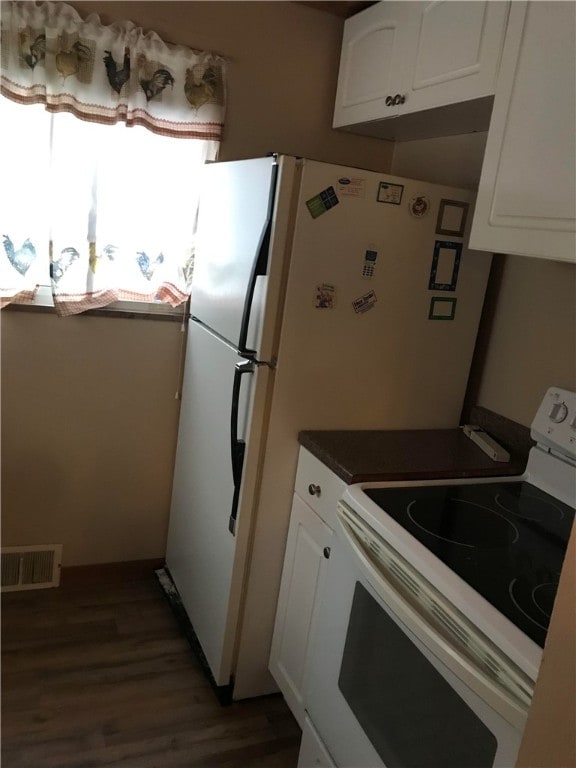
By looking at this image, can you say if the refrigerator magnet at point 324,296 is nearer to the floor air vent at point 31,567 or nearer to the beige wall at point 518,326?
the beige wall at point 518,326

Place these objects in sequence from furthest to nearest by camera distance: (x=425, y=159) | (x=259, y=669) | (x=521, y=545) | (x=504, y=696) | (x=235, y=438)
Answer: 1. (x=425, y=159)
2. (x=259, y=669)
3. (x=235, y=438)
4. (x=521, y=545)
5. (x=504, y=696)

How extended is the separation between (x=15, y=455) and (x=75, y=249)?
2.71ft

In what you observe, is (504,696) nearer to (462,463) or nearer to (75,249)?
(462,463)

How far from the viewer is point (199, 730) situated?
6.42ft

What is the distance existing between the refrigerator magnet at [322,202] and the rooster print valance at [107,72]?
0.80 meters

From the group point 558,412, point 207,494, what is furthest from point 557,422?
point 207,494

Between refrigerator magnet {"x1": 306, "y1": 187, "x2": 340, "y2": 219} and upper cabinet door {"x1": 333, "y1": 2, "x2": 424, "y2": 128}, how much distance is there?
1.58 ft

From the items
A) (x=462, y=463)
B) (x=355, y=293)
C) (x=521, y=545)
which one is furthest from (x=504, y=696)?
(x=355, y=293)

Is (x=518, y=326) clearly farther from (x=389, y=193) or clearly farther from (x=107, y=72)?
(x=107, y=72)

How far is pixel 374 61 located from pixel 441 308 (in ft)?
2.97

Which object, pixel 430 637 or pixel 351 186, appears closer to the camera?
pixel 430 637

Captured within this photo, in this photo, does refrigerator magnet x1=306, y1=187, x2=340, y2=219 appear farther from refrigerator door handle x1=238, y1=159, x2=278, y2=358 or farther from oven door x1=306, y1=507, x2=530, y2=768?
oven door x1=306, y1=507, x2=530, y2=768

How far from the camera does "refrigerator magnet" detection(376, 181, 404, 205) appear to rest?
1.82 metres

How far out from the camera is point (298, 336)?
1846mm
